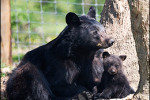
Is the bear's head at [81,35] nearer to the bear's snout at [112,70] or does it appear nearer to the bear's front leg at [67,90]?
the bear's snout at [112,70]

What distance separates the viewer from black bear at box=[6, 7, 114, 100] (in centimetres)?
569

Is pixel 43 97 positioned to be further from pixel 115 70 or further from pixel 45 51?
pixel 115 70

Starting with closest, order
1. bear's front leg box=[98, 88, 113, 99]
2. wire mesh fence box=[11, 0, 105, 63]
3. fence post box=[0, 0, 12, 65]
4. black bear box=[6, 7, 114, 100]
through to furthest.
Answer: bear's front leg box=[98, 88, 113, 99]
black bear box=[6, 7, 114, 100]
fence post box=[0, 0, 12, 65]
wire mesh fence box=[11, 0, 105, 63]

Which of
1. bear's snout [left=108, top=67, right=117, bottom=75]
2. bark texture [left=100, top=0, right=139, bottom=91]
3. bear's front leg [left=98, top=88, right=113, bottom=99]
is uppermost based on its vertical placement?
bark texture [left=100, top=0, right=139, bottom=91]

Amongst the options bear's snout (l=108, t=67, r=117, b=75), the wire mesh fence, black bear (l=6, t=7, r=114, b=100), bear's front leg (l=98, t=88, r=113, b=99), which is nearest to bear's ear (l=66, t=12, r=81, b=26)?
black bear (l=6, t=7, r=114, b=100)

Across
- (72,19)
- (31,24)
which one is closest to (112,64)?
(72,19)

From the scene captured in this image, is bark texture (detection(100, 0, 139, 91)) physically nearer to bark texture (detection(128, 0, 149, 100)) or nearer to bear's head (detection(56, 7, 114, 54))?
bear's head (detection(56, 7, 114, 54))

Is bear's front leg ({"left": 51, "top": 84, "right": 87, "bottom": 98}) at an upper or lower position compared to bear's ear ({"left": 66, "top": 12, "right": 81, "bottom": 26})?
lower

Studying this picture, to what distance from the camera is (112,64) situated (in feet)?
19.3

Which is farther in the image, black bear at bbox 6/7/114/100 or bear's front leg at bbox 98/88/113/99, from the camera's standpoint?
black bear at bbox 6/7/114/100

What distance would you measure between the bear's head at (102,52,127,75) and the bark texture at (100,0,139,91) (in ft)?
2.27

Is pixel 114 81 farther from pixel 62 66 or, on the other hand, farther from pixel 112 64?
pixel 62 66

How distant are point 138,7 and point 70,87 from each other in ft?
7.96

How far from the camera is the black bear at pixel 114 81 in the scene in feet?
18.6
